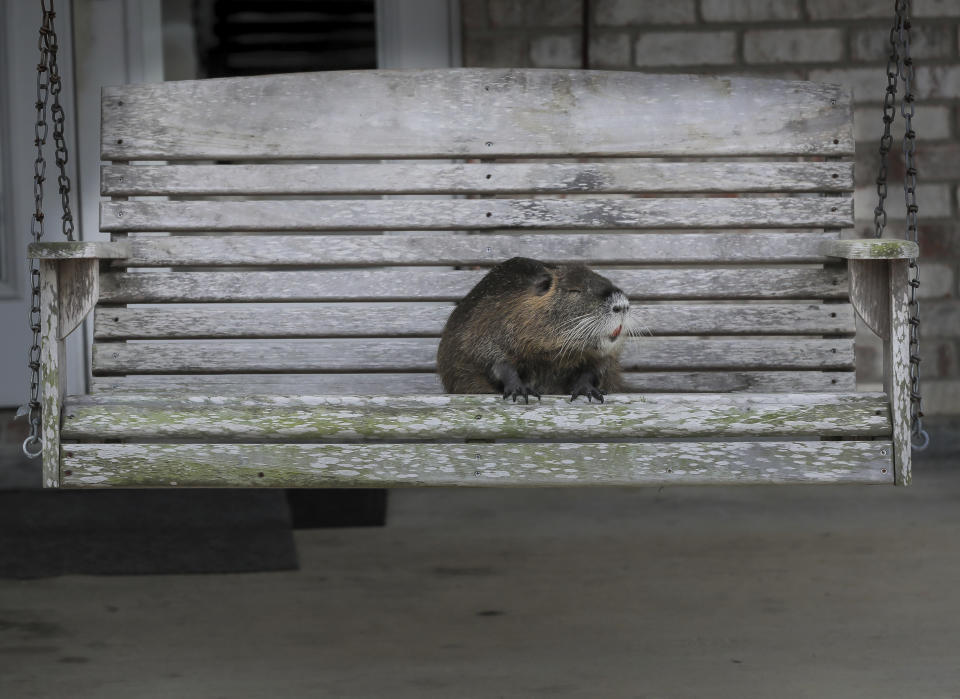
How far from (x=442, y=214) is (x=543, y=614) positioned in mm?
1086

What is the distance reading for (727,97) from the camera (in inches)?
126

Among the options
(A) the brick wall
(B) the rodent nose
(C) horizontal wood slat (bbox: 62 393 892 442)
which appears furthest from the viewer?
(A) the brick wall

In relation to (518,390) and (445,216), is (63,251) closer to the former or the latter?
(518,390)

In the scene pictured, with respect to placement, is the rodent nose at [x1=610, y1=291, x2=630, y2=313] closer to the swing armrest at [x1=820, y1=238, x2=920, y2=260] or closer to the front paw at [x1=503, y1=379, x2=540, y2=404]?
the front paw at [x1=503, y1=379, x2=540, y2=404]

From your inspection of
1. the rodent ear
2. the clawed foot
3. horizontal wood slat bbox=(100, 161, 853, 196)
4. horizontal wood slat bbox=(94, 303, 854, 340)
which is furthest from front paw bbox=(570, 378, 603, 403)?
horizontal wood slat bbox=(100, 161, 853, 196)

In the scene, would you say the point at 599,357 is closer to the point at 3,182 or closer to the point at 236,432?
the point at 236,432

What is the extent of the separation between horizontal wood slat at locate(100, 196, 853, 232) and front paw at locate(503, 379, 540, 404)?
2.21 ft

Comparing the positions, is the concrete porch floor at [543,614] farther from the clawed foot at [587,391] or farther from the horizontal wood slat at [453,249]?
the horizontal wood slat at [453,249]

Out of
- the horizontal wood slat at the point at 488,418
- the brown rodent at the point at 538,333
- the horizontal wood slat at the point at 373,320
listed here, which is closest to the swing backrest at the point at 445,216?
the horizontal wood slat at the point at 373,320

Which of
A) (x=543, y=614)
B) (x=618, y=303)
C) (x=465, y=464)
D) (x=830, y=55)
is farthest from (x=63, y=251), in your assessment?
(x=830, y=55)

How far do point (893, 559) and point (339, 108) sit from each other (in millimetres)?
2142

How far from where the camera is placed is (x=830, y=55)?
4988 millimetres

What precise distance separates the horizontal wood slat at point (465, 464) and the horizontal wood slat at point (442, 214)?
3.10 feet

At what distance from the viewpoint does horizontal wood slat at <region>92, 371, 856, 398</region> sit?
316 centimetres
